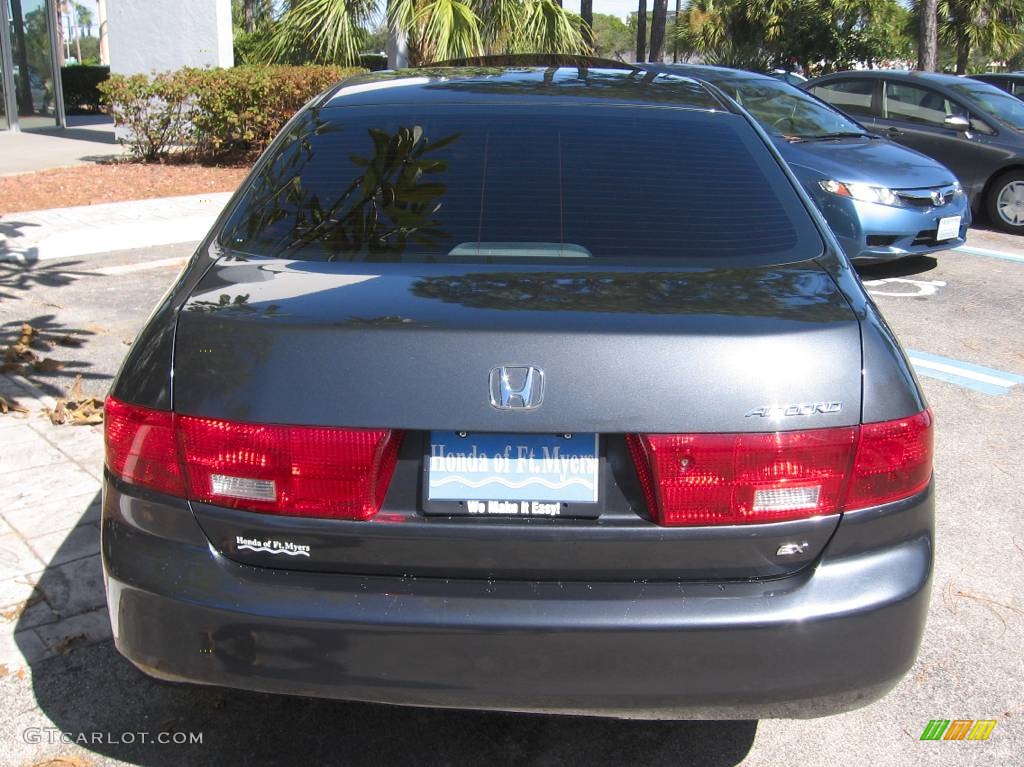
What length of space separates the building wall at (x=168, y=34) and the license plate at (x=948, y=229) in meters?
9.90

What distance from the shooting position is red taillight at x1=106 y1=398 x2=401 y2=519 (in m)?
2.15

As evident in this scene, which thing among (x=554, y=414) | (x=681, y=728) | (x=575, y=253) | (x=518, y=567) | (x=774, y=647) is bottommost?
(x=681, y=728)

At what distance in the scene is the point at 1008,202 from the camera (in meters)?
11.6

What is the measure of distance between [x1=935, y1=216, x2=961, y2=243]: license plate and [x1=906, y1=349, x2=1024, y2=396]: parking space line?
254 cm

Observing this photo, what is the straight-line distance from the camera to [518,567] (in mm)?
2193

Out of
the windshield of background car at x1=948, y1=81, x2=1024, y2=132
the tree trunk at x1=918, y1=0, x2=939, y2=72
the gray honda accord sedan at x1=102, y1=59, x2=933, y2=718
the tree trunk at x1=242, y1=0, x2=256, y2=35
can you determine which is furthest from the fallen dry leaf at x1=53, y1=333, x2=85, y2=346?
the tree trunk at x1=242, y1=0, x2=256, y2=35

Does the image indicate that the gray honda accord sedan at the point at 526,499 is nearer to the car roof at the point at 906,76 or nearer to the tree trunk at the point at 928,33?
the car roof at the point at 906,76

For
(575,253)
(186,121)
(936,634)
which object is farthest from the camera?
(186,121)

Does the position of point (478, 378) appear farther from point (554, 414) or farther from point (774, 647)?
point (774, 647)

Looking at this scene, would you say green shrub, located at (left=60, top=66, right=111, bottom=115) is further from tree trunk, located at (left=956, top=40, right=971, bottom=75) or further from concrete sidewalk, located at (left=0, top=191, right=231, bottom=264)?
tree trunk, located at (left=956, top=40, right=971, bottom=75)

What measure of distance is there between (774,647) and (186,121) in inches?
495

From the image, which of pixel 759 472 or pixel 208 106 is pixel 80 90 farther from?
pixel 759 472

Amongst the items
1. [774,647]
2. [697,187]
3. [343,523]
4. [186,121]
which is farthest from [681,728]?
[186,121]

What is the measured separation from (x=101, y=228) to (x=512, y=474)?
7869 mm
